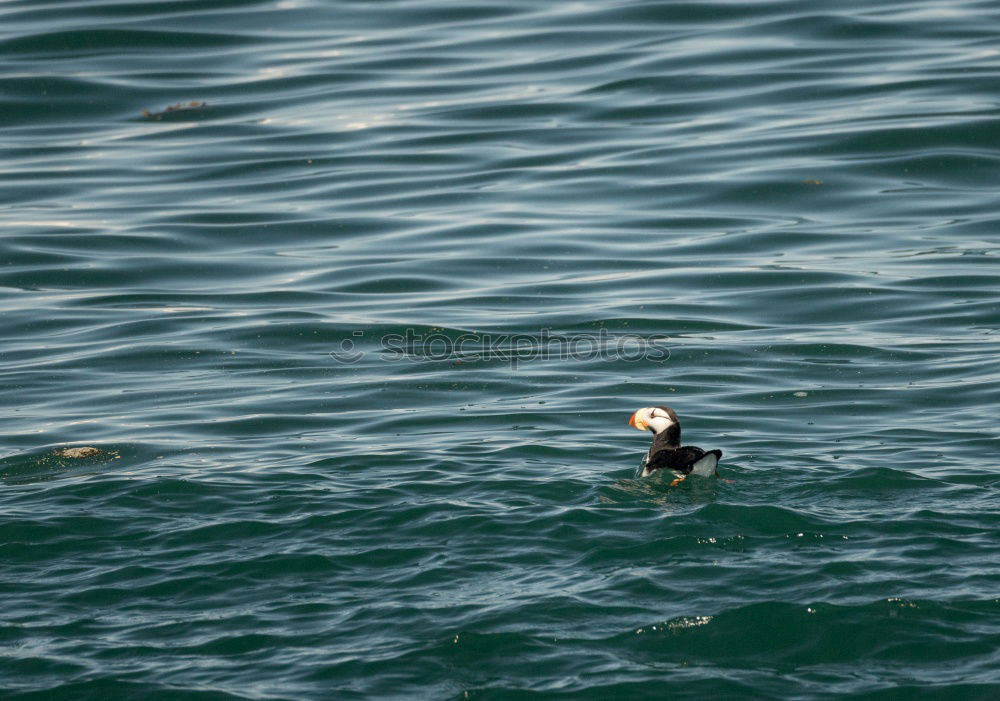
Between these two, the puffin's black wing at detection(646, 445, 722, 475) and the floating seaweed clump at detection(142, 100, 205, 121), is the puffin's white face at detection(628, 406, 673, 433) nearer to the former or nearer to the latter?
the puffin's black wing at detection(646, 445, 722, 475)

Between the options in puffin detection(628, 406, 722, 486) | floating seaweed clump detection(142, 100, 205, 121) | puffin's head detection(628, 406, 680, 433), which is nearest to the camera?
puffin detection(628, 406, 722, 486)

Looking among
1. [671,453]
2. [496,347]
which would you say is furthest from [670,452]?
[496,347]

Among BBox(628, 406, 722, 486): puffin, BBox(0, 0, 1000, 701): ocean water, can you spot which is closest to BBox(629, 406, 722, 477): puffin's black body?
BBox(628, 406, 722, 486): puffin

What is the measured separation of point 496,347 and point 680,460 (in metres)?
4.53

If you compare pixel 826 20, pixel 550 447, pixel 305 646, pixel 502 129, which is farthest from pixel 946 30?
pixel 305 646

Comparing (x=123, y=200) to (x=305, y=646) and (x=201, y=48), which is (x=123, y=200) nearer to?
(x=201, y=48)

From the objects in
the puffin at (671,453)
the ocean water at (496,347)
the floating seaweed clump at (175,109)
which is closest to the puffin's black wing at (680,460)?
the puffin at (671,453)

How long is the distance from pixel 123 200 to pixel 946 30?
48.3 ft

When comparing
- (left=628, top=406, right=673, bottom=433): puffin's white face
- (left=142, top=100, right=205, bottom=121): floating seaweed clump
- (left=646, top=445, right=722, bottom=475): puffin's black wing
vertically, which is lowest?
(left=646, top=445, right=722, bottom=475): puffin's black wing

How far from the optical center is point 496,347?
12.9m

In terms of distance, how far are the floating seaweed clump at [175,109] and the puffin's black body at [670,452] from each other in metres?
15.6

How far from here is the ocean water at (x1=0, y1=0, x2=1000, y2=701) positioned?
20.7ft

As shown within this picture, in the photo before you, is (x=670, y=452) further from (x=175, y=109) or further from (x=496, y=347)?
(x=175, y=109)

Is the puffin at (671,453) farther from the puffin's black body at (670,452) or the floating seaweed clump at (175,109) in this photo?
the floating seaweed clump at (175,109)
